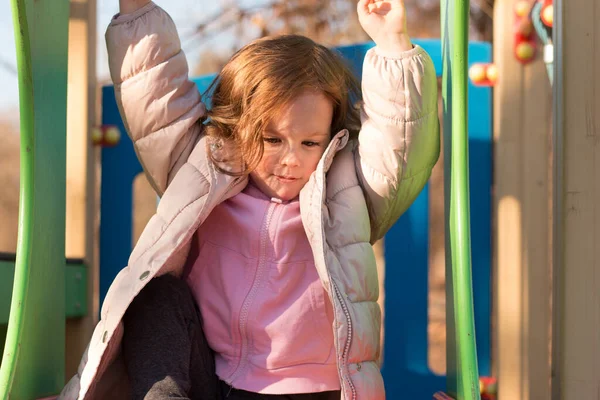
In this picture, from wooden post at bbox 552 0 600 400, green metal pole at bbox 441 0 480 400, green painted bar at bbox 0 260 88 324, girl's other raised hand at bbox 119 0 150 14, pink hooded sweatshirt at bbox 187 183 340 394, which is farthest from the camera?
green painted bar at bbox 0 260 88 324

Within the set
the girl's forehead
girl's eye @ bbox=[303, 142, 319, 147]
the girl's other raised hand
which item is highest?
the girl's other raised hand

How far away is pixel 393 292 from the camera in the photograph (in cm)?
232

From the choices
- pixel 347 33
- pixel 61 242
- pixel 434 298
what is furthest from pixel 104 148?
pixel 434 298

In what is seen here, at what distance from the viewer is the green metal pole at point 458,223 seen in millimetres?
1286

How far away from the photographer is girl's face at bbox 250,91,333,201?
5.14 feet

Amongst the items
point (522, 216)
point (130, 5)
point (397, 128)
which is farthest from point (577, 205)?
point (130, 5)

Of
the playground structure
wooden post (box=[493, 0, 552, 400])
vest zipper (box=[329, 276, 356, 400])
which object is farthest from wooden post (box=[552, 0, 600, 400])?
wooden post (box=[493, 0, 552, 400])

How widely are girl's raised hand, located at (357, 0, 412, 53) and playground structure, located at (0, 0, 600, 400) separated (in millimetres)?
277

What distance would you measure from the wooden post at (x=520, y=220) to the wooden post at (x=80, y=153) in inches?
44.4

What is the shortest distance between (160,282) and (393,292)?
0.95 m

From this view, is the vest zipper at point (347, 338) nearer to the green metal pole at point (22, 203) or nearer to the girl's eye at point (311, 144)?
the girl's eye at point (311, 144)

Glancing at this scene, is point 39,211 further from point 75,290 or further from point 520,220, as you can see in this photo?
point 520,220

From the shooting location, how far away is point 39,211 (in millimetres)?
1568

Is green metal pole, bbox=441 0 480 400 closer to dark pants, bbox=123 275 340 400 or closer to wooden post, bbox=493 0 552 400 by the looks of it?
dark pants, bbox=123 275 340 400
